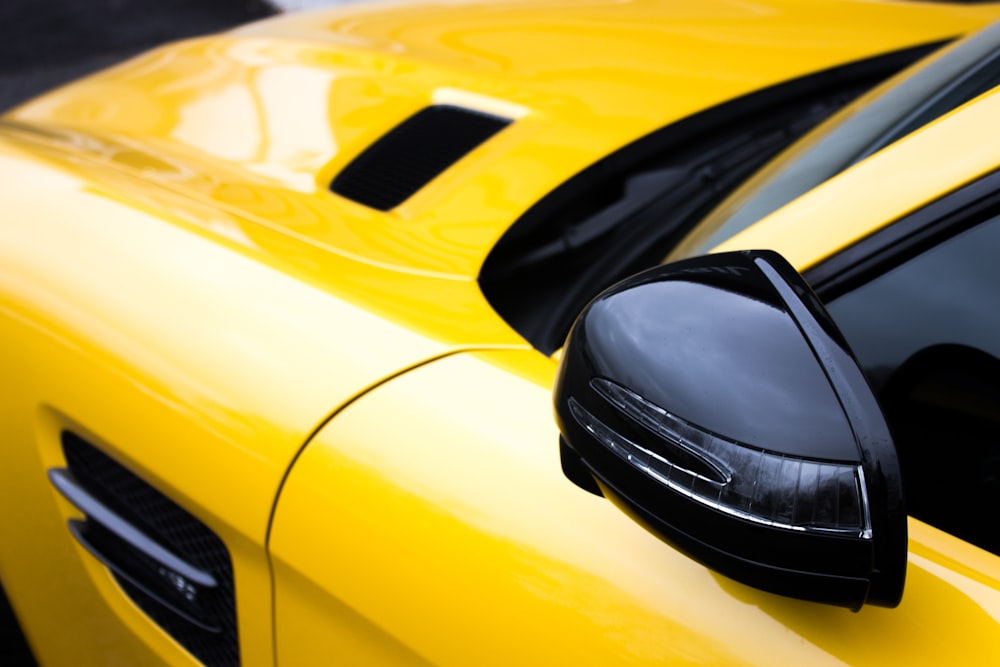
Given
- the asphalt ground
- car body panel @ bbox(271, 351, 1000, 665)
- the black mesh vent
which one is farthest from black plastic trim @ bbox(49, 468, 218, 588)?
the asphalt ground

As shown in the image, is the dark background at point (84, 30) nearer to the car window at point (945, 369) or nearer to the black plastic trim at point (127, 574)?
the black plastic trim at point (127, 574)

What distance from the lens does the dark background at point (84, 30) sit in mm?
6996

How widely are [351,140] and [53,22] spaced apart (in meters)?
7.46

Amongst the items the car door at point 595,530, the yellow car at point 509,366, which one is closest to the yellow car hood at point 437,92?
the yellow car at point 509,366

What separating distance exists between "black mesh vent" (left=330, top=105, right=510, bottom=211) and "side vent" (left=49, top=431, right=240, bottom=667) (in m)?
0.57

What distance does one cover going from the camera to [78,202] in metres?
1.54

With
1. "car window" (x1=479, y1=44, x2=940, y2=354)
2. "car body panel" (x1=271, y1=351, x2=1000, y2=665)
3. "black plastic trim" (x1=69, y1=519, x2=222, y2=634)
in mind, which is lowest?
"black plastic trim" (x1=69, y1=519, x2=222, y2=634)

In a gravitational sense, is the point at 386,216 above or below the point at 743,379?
below

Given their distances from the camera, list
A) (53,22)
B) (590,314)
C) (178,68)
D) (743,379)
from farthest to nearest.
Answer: (53,22)
(178,68)
(590,314)
(743,379)

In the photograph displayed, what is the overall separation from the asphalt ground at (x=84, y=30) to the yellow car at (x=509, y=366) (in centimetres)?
536

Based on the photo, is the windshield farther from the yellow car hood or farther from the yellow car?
the yellow car hood

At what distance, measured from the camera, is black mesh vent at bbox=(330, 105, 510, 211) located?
1654 millimetres

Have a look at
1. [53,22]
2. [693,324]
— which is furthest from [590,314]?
[53,22]

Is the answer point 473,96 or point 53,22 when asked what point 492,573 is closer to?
point 473,96
